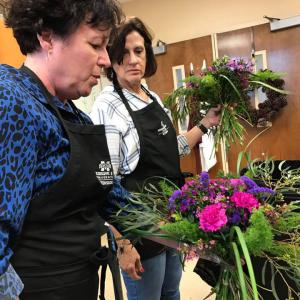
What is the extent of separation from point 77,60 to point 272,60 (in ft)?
8.91

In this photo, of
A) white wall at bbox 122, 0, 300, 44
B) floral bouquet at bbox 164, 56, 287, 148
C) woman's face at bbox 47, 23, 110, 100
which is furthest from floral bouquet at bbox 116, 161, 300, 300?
white wall at bbox 122, 0, 300, 44

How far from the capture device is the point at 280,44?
309 centimetres

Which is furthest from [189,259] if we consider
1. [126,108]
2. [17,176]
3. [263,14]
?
[263,14]

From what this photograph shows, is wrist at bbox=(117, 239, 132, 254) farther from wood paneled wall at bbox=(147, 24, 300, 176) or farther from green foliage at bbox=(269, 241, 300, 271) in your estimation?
wood paneled wall at bbox=(147, 24, 300, 176)

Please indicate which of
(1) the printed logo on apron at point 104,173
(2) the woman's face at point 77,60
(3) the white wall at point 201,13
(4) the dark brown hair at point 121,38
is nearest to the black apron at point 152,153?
(4) the dark brown hair at point 121,38

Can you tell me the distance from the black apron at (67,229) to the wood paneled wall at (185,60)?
2671mm

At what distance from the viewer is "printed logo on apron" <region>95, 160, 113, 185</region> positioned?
0.85 metres

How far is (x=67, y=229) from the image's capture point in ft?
2.60

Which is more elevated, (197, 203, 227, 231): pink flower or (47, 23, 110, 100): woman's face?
(47, 23, 110, 100): woman's face

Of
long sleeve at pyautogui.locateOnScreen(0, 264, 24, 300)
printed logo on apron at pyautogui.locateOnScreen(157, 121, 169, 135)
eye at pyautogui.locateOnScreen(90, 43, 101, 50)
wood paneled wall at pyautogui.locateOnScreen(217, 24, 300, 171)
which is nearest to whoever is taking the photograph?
long sleeve at pyautogui.locateOnScreen(0, 264, 24, 300)

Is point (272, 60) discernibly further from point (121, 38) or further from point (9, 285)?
point (9, 285)

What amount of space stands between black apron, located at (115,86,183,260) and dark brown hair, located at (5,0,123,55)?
490 mm

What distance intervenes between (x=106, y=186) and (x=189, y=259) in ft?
0.90

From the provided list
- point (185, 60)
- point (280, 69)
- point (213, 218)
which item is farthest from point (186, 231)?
point (185, 60)
